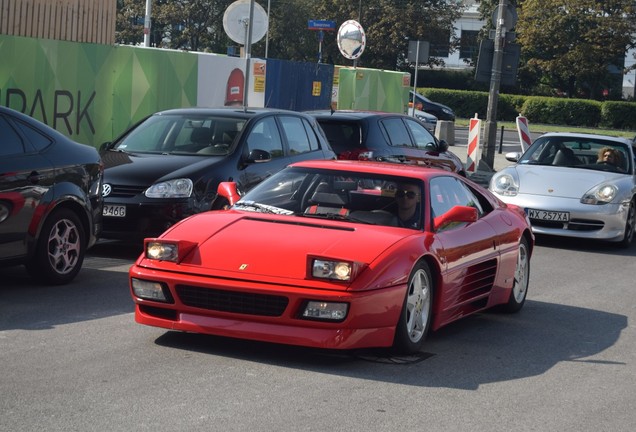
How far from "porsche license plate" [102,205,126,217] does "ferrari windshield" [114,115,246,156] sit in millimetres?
1294

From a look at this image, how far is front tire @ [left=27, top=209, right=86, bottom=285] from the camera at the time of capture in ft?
30.6

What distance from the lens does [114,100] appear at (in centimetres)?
1800

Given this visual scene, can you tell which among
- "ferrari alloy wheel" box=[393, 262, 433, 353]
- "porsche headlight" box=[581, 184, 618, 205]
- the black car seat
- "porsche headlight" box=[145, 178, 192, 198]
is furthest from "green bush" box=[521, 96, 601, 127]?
"ferrari alloy wheel" box=[393, 262, 433, 353]

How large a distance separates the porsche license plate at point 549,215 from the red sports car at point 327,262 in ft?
19.5

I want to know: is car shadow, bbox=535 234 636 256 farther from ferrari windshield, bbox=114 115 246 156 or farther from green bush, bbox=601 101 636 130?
green bush, bbox=601 101 636 130

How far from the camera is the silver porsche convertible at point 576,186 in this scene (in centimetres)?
1439

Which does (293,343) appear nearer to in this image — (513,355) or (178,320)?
(178,320)

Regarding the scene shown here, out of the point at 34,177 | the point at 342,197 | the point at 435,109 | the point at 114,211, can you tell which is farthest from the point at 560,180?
the point at 435,109

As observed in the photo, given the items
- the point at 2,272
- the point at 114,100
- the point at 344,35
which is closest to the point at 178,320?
the point at 2,272

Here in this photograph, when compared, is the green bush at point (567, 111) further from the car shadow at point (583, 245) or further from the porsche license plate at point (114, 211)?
the porsche license plate at point (114, 211)

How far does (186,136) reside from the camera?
42.0 ft

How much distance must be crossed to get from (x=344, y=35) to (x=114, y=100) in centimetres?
922

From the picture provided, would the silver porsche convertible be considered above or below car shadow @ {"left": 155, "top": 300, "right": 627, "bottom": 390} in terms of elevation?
above

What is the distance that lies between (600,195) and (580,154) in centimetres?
131
